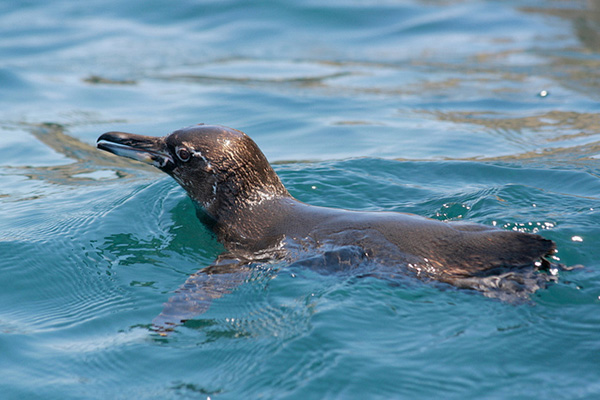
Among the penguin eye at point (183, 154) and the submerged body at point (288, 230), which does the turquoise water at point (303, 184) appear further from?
the penguin eye at point (183, 154)

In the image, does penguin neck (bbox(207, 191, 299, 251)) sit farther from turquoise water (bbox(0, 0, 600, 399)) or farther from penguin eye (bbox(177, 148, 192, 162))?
penguin eye (bbox(177, 148, 192, 162))

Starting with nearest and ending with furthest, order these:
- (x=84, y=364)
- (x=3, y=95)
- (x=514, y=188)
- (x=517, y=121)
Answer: (x=84, y=364) → (x=514, y=188) → (x=517, y=121) → (x=3, y=95)

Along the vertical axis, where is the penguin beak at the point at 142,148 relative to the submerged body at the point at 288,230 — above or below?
above

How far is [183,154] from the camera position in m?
6.26

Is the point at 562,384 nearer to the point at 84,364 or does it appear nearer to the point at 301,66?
the point at 84,364

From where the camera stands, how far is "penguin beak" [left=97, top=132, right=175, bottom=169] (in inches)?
253

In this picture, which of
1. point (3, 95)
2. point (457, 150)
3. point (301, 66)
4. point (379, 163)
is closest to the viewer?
point (379, 163)

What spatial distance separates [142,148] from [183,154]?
475 mm

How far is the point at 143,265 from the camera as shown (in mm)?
5953

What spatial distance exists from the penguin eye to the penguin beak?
0.45ft

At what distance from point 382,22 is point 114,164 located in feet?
31.7

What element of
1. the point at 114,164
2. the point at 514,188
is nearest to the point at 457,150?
the point at 514,188

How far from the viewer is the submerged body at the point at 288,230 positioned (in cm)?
482

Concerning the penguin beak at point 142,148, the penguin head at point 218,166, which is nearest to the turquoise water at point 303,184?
the penguin head at point 218,166
